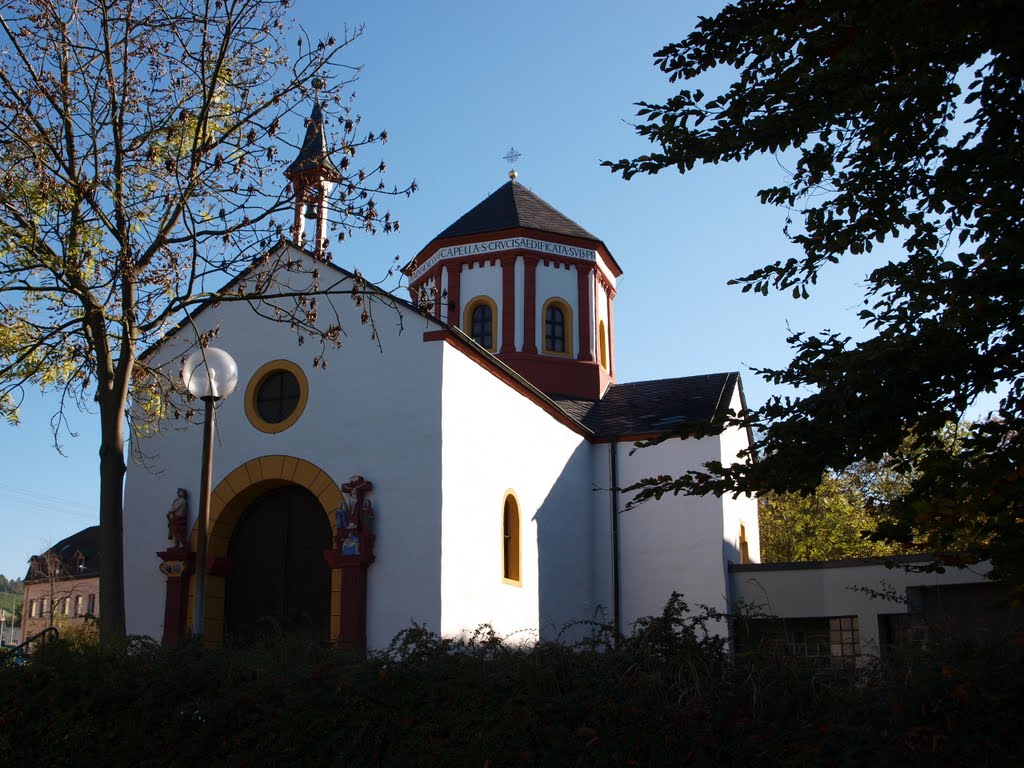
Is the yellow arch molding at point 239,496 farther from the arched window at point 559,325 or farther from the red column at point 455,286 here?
the arched window at point 559,325

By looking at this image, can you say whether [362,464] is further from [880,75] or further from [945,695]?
[945,695]

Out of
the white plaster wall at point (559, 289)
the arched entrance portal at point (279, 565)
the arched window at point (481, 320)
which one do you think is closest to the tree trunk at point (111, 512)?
the arched entrance portal at point (279, 565)

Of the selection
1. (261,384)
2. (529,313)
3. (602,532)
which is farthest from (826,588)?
(261,384)

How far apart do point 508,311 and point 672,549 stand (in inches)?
255

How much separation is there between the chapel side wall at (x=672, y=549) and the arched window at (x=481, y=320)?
4.72 metres

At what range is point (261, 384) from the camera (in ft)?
55.3

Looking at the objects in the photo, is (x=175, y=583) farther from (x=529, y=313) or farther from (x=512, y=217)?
(x=512, y=217)

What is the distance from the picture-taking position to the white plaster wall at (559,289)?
23.7 metres

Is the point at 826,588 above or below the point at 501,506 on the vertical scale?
below

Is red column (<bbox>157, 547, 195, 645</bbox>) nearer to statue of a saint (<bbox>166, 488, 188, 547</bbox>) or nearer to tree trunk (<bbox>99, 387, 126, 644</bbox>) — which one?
statue of a saint (<bbox>166, 488, 188, 547</bbox>)

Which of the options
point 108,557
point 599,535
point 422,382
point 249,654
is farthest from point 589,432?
point 249,654

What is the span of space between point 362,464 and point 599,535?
6.82 meters

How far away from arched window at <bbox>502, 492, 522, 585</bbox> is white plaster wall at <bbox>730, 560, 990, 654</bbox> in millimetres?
4428

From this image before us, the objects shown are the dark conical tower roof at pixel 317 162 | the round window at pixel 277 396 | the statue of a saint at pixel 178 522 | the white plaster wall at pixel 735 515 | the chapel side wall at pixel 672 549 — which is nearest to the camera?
the dark conical tower roof at pixel 317 162
